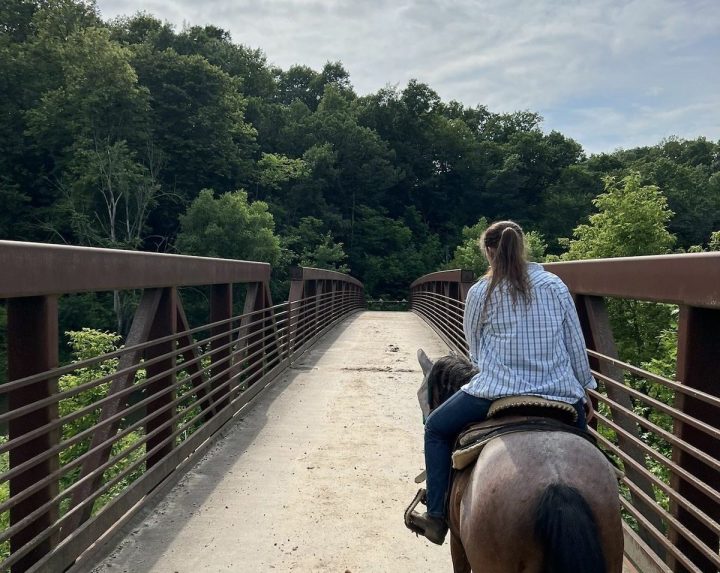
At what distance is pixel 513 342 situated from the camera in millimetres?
2551

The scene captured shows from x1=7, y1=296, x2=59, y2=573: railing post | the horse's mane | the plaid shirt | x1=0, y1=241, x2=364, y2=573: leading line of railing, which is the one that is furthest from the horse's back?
x1=7, y1=296, x2=59, y2=573: railing post

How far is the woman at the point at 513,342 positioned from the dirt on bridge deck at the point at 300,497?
126 centimetres

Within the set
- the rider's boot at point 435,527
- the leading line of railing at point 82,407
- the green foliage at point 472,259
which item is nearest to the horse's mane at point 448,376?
the rider's boot at point 435,527

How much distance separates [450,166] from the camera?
68000mm

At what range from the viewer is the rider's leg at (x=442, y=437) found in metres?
2.66

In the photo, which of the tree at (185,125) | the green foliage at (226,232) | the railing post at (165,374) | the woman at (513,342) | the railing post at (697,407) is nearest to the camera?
the woman at (513,342)

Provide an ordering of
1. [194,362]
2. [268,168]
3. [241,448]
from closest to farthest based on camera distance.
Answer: [194,362] → [241,448] → [268,168]

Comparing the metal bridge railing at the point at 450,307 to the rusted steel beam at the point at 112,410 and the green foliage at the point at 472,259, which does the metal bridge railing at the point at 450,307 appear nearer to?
the rusted steel beam at the point at 112,410

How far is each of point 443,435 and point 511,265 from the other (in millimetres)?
815

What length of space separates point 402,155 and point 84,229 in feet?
123

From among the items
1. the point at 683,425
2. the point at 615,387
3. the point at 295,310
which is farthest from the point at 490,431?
the point at 295,310

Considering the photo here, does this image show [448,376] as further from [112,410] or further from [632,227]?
[632,227]

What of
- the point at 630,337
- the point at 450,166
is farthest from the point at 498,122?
the point at 630,337

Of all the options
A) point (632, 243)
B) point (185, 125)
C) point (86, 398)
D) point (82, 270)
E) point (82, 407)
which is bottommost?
point (86, 398)
